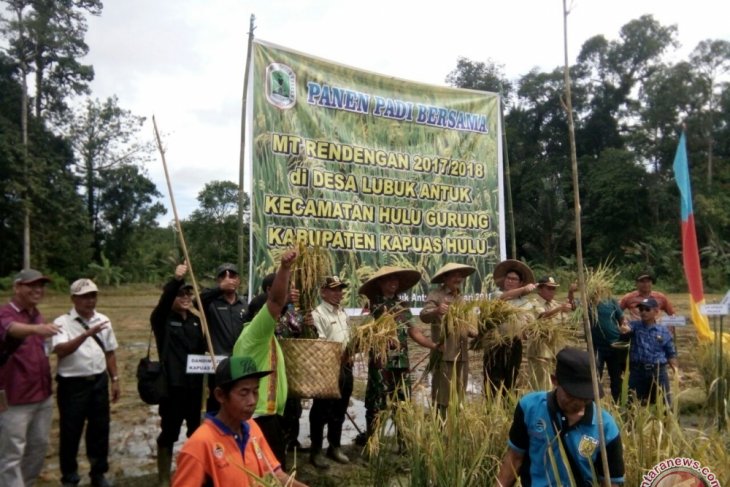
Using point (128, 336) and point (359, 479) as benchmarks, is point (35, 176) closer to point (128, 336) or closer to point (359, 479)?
point (128, 336)

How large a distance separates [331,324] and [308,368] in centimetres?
75

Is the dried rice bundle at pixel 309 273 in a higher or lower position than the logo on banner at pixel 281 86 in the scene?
lower

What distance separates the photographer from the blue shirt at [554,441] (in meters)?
2.37

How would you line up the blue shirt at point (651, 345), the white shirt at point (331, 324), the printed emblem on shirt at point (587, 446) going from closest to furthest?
the printed emblem on shirt at point (587, 446)
the white shirt at point (331, 324)
the blue shirt at point (651, 345)

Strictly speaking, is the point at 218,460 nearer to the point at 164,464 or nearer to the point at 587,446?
the point at 587,446

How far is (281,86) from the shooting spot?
5449mm

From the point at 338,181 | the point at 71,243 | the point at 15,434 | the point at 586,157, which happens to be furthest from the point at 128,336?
the point at 586,157

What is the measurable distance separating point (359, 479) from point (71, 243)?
1174 inches

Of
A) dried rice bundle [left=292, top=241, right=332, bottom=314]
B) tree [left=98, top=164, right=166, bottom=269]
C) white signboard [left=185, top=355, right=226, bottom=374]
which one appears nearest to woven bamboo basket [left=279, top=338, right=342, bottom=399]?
dried rice bundle [left=292, top=241, right=332, bottom=314]

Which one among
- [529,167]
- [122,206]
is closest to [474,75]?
[529,167]

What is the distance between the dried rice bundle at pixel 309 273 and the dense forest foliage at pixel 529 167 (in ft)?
64.9

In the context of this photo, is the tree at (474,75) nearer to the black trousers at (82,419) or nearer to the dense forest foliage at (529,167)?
the dense forest foliage at (529,167)

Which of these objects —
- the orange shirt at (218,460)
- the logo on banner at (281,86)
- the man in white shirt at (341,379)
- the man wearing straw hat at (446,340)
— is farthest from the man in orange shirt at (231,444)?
the logo on banner at (281,86)

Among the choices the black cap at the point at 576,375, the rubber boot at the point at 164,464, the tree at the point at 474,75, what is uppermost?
the tree at the point at 474,75
